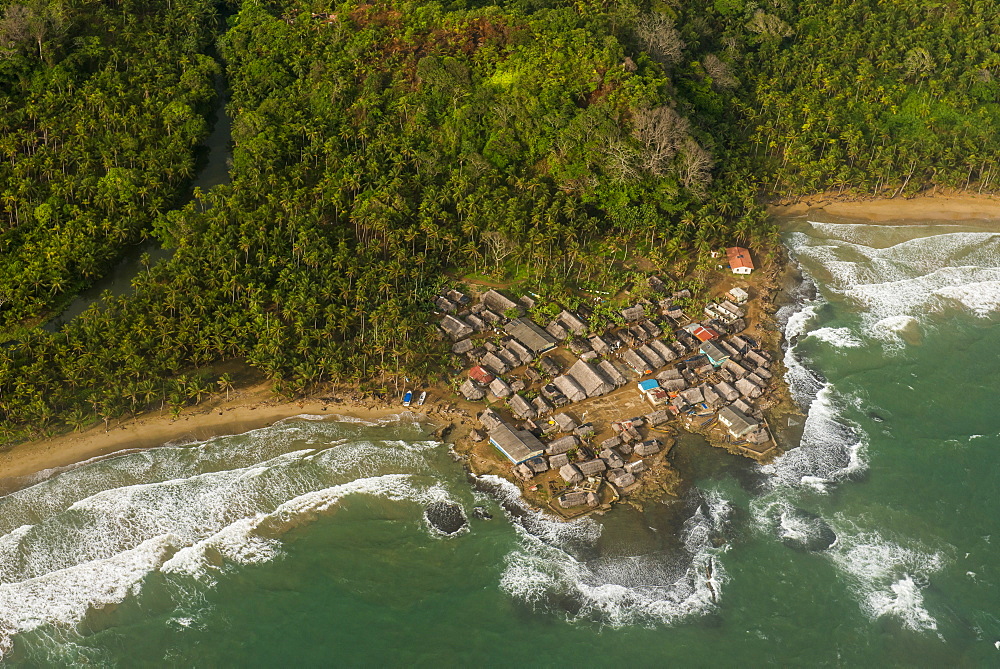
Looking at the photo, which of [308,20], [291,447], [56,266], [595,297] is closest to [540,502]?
[291,447]

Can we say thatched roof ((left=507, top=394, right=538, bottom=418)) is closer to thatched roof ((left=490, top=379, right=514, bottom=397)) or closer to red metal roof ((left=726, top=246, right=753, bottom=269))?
thatched roof ((left=490, top=379, right=514, bottom=397))

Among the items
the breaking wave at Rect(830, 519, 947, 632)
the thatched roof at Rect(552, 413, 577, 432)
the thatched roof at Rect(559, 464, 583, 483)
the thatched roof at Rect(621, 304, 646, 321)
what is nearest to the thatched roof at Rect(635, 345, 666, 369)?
the thatched roof at Rect(621, 304, 646, 321)

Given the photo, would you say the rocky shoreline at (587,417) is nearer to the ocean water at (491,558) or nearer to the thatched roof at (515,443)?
the thatched roof at (515,443)

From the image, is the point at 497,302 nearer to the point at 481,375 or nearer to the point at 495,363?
the point at 495,363

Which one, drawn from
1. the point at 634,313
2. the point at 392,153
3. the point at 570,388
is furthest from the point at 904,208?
the point at 392,153

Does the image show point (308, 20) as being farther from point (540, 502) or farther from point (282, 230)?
point (540, 502)

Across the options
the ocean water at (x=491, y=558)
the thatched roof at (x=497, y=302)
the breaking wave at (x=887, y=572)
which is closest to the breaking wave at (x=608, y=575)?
the ocean water at (x=491, y=558)
